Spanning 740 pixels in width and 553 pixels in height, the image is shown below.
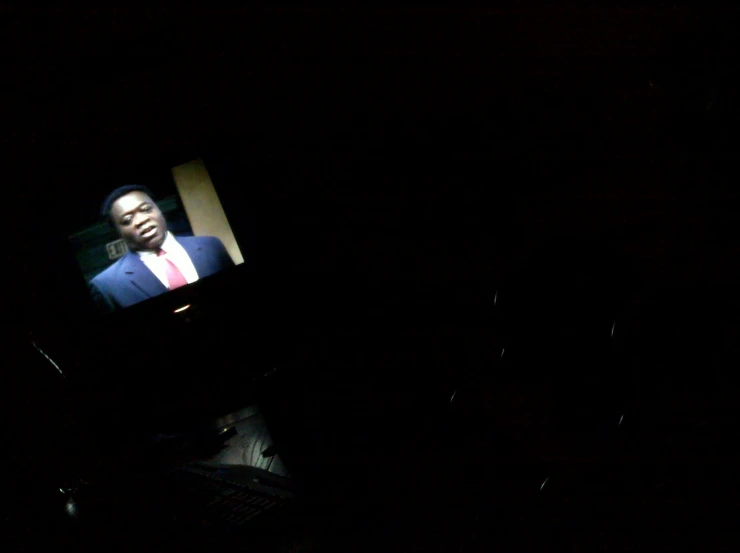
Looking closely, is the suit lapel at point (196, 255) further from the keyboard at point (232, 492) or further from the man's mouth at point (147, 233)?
the keyboard at point (232, 492)

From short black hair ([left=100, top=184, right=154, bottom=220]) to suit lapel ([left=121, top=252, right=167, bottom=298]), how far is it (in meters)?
0.23

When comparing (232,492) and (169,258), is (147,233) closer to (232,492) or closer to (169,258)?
(169,258)

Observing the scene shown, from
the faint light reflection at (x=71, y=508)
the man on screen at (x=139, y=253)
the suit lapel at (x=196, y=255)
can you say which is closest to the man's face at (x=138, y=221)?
the man on screen at (x=139, y=253)

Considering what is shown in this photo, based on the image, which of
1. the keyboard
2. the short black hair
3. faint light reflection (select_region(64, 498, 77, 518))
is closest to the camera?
the keyboard

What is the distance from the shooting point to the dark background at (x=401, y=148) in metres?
2.72

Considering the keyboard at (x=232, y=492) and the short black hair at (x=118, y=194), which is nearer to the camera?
the keyboard at (x=232, y=492)

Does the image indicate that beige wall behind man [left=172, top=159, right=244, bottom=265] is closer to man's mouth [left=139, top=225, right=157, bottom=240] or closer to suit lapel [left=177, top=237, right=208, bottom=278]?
suit lapel [left=177, top=237, right=208, bottom=278]

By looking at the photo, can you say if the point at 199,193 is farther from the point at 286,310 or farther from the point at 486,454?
the point at 486,454

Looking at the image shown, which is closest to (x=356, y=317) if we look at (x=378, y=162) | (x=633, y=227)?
(x=378, y=162)

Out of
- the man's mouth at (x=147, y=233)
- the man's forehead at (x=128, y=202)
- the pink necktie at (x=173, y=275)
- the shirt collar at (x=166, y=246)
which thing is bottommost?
the pink necktie at (x=173, y=275)

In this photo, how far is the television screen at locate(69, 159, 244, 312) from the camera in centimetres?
272

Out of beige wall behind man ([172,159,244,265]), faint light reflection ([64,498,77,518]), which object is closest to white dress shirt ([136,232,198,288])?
beige wall behind man ([172,159,244,265])

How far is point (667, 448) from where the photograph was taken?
192 cm

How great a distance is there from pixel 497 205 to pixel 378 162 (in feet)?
2.19
